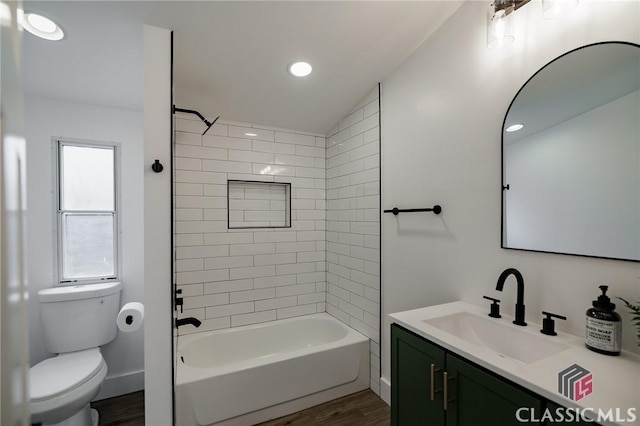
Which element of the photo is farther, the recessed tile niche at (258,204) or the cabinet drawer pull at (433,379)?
the recessed tile niche at (258,204)

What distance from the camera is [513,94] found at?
1.40 m

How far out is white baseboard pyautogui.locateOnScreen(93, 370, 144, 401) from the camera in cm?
227

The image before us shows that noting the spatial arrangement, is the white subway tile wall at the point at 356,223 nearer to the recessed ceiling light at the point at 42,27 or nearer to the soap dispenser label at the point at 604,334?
the soap dispenser label at the point at 604,334

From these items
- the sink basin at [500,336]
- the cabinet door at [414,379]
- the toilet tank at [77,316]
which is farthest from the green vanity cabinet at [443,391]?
the toilet tank at [77,316]

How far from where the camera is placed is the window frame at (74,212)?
214cm

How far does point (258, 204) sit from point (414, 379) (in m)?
2.01

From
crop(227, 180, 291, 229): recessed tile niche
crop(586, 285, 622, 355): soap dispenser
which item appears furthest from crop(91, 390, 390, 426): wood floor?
crop(227, 180, 291, 229): recessed tile niche

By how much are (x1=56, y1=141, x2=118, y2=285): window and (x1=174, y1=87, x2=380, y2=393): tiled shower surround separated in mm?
521

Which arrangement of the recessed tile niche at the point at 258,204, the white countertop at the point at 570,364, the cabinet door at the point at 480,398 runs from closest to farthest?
the white countertop at the point at 570,364, the cabinet door at the point at 480,398, the recessed tile niche at the point at 258,204

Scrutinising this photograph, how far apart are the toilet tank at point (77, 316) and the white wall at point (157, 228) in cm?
93

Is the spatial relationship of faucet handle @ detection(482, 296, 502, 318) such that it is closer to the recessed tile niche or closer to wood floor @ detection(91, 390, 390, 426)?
wood floor @ detection(91, 390, 390, 426)

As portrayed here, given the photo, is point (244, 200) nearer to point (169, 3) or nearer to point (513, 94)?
point (169, 3)

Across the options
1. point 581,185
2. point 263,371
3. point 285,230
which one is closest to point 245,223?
point 285,230


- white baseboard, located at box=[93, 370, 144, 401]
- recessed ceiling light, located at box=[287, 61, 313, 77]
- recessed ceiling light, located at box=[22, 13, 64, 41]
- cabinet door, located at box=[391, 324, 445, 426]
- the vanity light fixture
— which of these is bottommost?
white baseboard, located at box=[93, 370, 144, 401]
